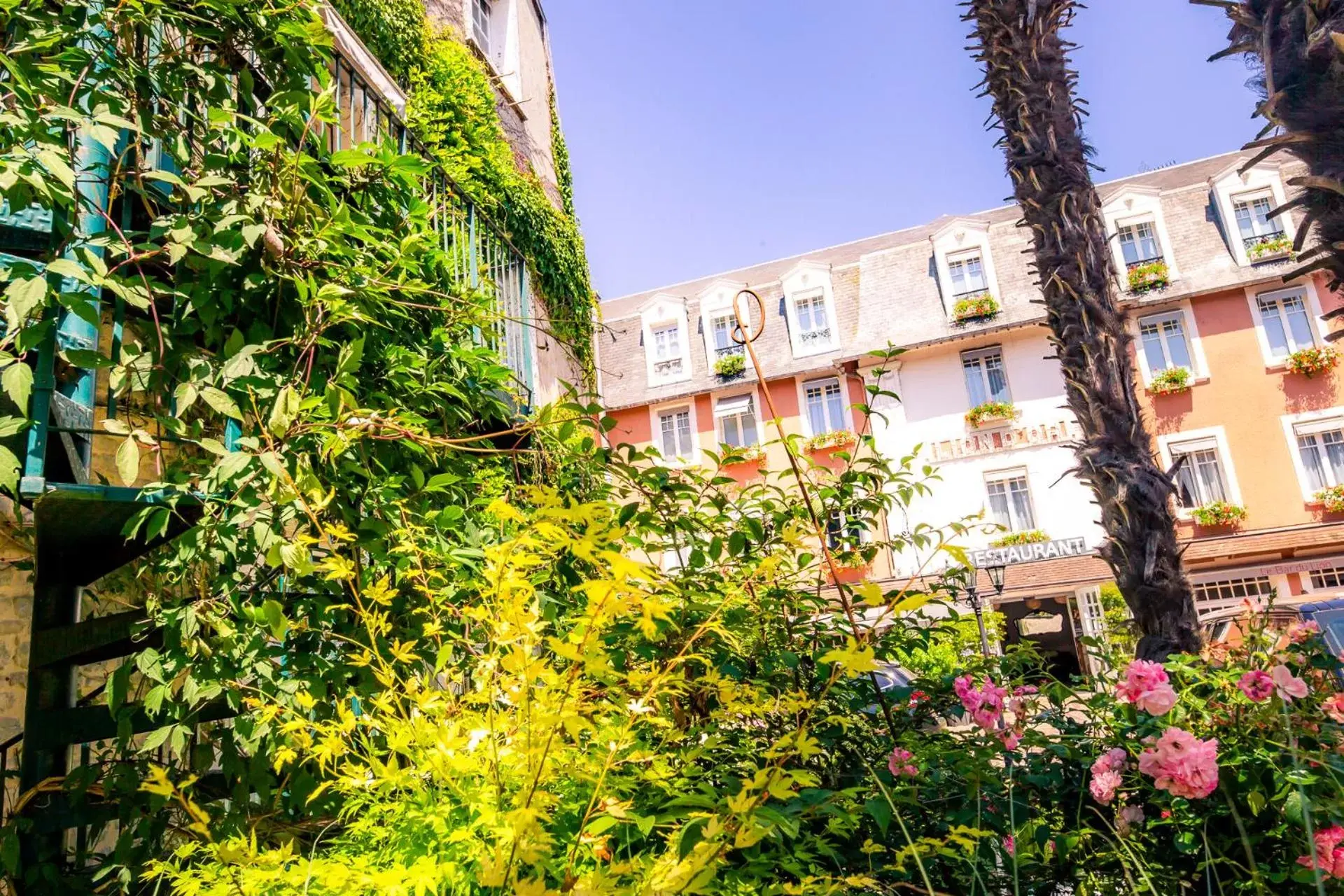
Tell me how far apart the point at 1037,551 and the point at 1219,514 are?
409cm

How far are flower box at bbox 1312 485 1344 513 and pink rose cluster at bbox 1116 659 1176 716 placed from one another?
21.2m

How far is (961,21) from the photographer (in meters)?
4.74

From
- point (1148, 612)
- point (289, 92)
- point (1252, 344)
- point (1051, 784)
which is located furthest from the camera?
point (1252, 344)

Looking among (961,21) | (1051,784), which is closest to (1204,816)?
(1051,784)

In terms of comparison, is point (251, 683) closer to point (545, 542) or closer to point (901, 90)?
point (545, 542)

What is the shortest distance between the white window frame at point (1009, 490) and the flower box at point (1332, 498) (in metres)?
5.94

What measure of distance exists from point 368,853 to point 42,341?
4.45 feet

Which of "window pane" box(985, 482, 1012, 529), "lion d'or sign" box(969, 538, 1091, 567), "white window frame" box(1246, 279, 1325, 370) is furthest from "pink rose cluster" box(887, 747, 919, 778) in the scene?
"white window frame" box(1246, 279, 1325, 370)

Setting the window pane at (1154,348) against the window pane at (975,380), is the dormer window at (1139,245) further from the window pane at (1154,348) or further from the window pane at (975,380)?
the window pane at (975,380)

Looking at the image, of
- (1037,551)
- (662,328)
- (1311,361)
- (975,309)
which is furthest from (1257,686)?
(662,328)

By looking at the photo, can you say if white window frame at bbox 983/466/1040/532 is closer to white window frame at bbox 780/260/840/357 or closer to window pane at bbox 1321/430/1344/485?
white window frame at bbox 780/260/840/357

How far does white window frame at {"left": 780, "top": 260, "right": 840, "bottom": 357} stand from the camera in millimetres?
23500

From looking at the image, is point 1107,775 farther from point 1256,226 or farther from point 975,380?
point 1256,226

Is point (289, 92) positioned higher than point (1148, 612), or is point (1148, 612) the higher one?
point (289, 92)
